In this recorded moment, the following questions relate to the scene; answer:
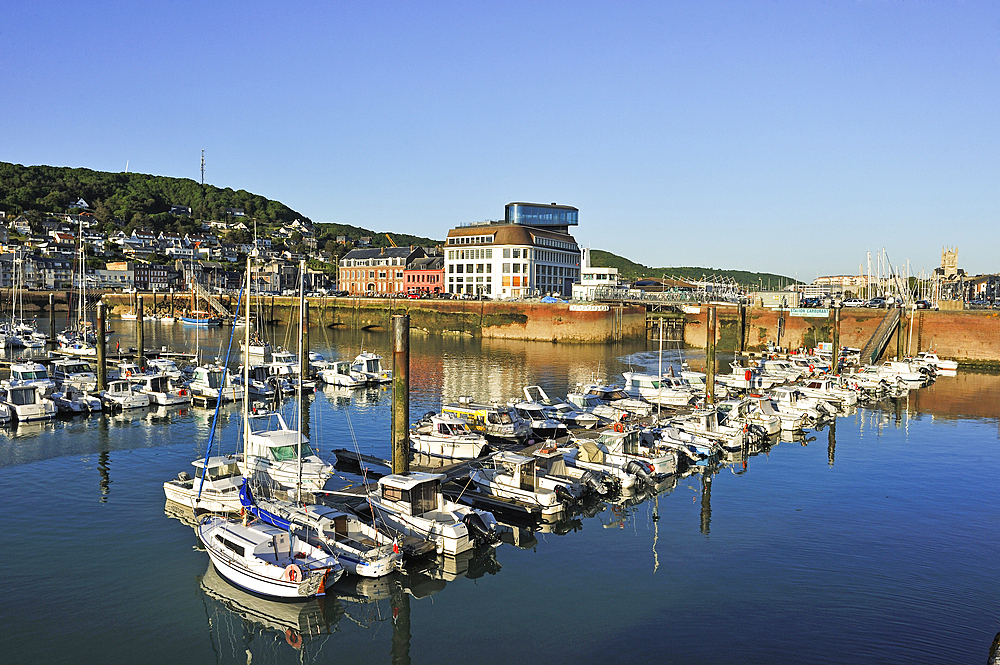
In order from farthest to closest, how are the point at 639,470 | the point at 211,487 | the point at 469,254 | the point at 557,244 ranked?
the point at 557,244 < the point at 469,254 < the point at 639,470 < the point at 211,487

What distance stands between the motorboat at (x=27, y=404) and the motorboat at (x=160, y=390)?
5.49 metres

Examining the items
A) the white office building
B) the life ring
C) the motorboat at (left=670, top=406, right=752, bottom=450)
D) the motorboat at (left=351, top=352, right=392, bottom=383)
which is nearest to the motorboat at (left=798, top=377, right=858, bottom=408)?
the motorboat at (left=670, top=406, right=752, bottom=450)

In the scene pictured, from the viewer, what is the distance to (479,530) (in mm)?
21359

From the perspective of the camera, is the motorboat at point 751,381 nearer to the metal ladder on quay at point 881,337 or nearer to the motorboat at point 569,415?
the motorboat at point 569,415

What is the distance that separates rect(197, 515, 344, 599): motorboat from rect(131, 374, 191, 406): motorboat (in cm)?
2686

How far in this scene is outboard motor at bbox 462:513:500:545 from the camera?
21.3 m

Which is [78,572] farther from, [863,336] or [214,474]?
[863,336]

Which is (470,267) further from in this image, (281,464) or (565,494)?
(281,464)

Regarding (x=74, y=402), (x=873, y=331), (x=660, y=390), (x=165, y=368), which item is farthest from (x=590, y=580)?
(x=873, y=331)

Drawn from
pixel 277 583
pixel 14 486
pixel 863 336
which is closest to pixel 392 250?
pixel 863 336

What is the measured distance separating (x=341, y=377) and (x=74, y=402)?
1872cm

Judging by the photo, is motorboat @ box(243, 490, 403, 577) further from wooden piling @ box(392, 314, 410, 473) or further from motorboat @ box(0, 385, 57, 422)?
motorboat @ box(0, 385, 57, 422)

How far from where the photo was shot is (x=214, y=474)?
79.5ft

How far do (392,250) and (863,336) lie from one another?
323 ft
